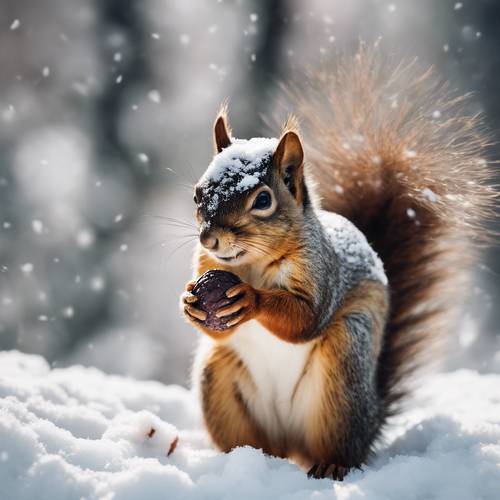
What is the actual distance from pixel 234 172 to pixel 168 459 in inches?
25.0

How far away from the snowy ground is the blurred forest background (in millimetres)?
2626

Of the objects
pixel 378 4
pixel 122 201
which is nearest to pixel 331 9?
pixel 378 4

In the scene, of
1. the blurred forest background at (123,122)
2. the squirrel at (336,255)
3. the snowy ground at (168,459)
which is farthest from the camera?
the blurred forest background at (123,122)

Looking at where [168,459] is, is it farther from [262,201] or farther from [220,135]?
[220,135]

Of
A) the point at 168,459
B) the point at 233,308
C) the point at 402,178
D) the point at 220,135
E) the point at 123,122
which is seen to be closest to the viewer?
the point at 233,308

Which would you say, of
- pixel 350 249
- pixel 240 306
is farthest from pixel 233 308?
pixel 350 249

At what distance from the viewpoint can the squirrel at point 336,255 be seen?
58.8 inches

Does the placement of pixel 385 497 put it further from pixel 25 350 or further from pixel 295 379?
pixel 25 350

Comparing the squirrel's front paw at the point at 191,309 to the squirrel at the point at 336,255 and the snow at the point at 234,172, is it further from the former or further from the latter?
the snow at the point at 234,172

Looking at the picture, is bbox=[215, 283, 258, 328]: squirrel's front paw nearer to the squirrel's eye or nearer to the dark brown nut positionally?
the dark brown nut

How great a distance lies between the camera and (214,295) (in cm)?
142

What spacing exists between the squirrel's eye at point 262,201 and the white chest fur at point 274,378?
0.90 feet

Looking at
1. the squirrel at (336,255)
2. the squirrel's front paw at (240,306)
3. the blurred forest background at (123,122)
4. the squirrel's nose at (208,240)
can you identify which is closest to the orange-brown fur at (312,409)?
→ the squirrel at (336,255)

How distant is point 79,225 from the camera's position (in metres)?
4.81
